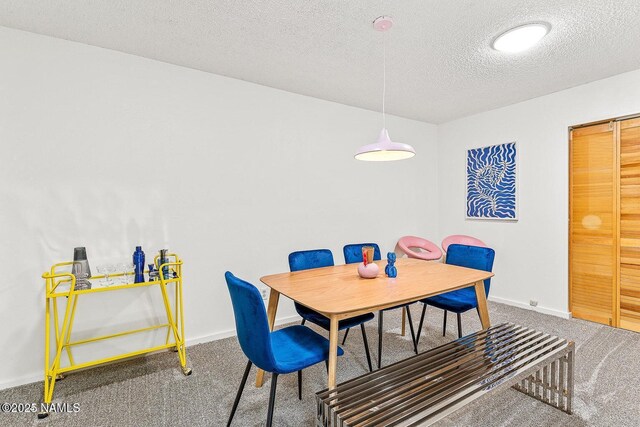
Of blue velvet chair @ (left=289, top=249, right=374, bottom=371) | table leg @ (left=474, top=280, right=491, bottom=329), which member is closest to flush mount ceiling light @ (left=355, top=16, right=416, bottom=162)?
blue velvet chair @ (left=289, top=249, right=374, bottom=371)

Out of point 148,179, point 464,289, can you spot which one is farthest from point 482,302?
point 148,179

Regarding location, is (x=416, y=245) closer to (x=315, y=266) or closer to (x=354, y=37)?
(x=315, y=266)

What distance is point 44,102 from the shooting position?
229 cm

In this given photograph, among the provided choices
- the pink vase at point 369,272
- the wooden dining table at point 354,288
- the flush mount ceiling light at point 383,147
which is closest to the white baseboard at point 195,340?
the wooden dining table at point 354,288

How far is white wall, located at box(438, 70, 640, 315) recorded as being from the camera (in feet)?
10.4

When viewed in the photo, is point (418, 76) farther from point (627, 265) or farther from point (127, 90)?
point (627, 265)

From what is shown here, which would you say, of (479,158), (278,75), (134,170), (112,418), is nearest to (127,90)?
(134,170)

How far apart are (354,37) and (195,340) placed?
9.64ft

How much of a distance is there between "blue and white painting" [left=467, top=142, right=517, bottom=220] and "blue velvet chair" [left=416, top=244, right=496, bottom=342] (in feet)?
4.82

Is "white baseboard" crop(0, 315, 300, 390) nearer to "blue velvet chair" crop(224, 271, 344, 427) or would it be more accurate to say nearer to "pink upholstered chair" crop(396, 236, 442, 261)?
"blue velvet chair" crop(224, 271, 344, 427)

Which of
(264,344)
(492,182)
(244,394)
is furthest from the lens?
(492,182)

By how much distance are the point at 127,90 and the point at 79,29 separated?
48 cm

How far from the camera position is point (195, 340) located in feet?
9.38

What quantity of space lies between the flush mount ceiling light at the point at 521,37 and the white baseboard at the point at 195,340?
10.6 feet
